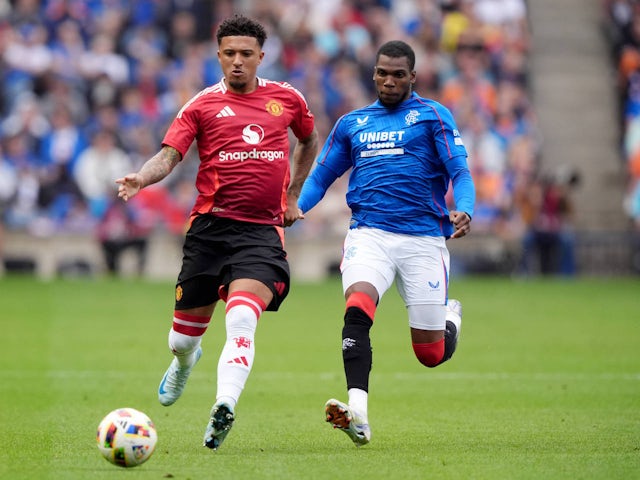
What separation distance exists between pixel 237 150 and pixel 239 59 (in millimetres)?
609

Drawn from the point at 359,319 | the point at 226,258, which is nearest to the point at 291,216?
the point at 226,258

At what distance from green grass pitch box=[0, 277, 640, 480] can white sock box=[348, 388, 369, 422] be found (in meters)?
0.26

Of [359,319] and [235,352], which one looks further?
[359,319]

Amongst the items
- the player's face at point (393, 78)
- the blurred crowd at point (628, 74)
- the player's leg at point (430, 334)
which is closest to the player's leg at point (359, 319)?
the player's leg at point (430, 334)

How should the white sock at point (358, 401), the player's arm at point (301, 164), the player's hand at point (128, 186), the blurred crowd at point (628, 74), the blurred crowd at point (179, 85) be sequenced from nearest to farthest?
the player's hand at point (128, 186), the white sock at point (358, 401), the player's arm at point (301, 164), the blurred crowd at point (179, 85), the blurred crowd at point (628, 74)

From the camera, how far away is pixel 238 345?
26.6 ft

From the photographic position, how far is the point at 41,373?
12.3m

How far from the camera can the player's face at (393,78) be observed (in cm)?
880

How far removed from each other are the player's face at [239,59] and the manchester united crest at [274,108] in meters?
0.19

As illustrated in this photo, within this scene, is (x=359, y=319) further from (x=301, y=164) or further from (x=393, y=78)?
(x=393, y=78)

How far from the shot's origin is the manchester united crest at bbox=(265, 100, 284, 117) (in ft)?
29.0

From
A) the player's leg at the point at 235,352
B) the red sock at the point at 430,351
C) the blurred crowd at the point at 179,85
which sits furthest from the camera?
the blurred crowd at the point at 179,85

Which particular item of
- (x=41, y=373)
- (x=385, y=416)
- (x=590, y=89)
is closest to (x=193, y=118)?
(x=385, y=416)

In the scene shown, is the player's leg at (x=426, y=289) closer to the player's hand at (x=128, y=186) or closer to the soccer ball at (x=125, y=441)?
the player's hand at (x=128, y=186)
